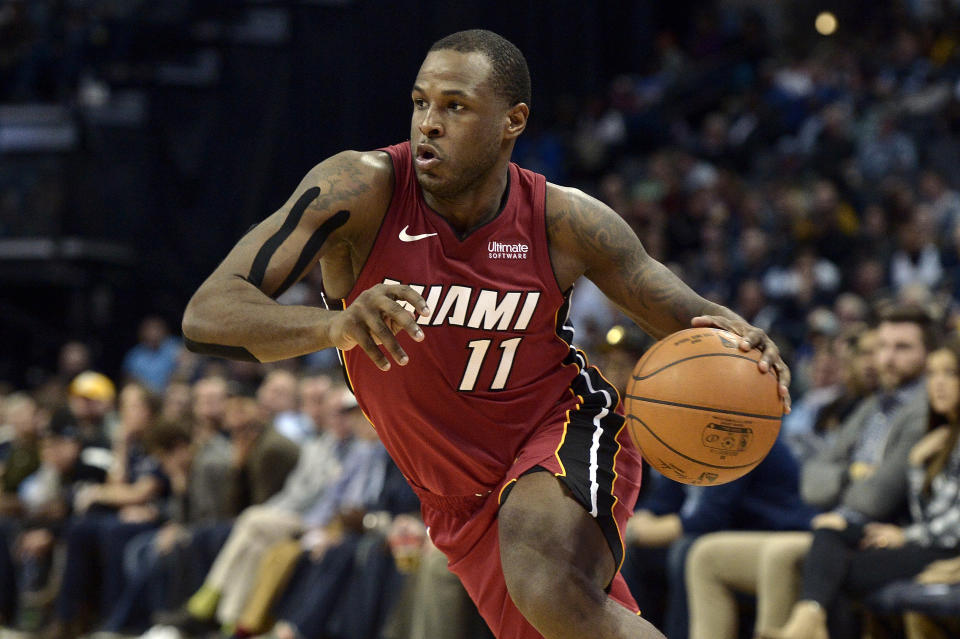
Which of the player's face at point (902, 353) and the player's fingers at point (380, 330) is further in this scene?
the player's face at point (902, 353)

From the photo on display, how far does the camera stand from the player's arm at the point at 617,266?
4.05 meters

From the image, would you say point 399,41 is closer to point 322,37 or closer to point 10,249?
point 322,37

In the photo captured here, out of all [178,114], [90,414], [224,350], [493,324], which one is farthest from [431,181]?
[178,114]

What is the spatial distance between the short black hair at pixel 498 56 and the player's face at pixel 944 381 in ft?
9.26

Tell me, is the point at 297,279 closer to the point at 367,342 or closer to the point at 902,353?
the point at 367,342

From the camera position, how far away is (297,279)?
3564 millimetres

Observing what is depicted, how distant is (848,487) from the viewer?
671 centimetres

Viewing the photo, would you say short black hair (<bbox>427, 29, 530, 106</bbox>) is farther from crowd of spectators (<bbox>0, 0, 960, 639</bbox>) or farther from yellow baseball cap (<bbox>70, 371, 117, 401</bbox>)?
yellow baseball cap (<bbox>70, 371, 117, 401</bbox>)

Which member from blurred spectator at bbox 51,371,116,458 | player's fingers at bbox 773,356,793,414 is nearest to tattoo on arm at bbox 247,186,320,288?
player's fingers at bbox 773,356,793,414

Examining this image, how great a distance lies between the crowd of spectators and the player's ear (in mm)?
2803

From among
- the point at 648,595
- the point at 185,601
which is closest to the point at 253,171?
the point at 185,601

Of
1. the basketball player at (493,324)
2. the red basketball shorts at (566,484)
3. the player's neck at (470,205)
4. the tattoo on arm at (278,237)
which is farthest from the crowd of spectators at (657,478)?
the tattoo on arm at (278,237)

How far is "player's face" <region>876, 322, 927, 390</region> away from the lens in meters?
6.58

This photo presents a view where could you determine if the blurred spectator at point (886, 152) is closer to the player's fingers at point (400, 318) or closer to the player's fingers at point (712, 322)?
the player's fingers at point (712, 322)
